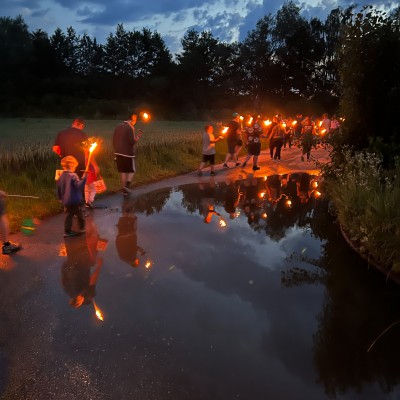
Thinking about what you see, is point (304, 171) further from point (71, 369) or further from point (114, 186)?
point (71, 369)

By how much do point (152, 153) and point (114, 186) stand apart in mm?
4170

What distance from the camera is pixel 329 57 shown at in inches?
2436

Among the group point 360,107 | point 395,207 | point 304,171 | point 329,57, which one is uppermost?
point 329,57

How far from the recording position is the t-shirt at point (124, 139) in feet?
32.8

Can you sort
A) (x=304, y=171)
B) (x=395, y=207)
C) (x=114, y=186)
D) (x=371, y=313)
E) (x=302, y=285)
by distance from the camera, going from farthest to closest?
1. (x=304, y=171)
2. (x=114, y=186)
3. (x=395, y=207)
4. (x=302, y=285)
5. (x=371, y=313)

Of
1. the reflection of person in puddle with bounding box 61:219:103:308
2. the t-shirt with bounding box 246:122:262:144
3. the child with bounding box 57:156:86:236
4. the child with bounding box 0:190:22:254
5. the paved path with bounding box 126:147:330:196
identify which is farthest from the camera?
the t-shirt with bounding box 246:122:262:144

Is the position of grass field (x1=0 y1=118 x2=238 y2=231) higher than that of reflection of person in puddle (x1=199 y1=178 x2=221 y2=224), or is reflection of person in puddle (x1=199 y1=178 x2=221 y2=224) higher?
grass field (x1=0 y1=118 x2=238 y2=231)

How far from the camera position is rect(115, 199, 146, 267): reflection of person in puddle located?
5996 mm

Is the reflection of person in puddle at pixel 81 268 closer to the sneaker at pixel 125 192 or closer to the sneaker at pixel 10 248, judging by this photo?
the sneaker at pixel 10 248

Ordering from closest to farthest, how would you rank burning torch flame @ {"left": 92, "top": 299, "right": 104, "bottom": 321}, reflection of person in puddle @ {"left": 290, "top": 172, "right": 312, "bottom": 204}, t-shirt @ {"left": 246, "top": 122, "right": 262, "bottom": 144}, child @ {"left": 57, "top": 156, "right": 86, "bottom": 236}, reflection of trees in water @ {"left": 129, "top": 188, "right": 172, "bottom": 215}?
1. burning torch flame @ {"left": 92, "top": 299, "right": 104, "bottom": 321}
2. child @ {"left": 57, "top": 156, "right": 86, "bottom": 236}
3. reflection of trees in water @ {"left": 129, "top": 188, "right": 172, "bottom": 215}
4. reflection of person in puddle @ {"left": 290, "top": 172, "right": 312, "bottom": 204}
5. t-shirt @ {"left": 246, "top": 122, "right": 262, "bottom": 144}

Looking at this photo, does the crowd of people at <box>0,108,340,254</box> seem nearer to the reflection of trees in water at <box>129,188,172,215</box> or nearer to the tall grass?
the reflection of trees in water at <box>129,188,172,215</box>

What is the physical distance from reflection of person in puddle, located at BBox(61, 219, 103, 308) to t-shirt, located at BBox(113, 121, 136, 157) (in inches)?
138

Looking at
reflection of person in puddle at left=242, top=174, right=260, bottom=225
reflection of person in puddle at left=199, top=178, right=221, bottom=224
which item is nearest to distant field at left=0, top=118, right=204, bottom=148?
reflection of person in puddle at left=199, top=178, right=221, bottom=224

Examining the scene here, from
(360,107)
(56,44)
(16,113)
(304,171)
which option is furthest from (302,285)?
(56,44)
